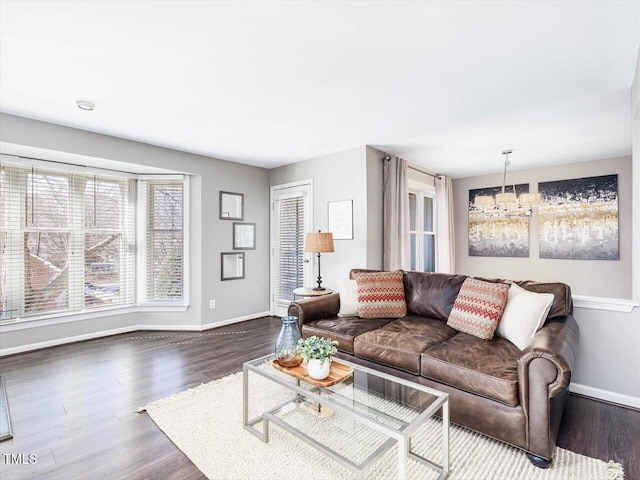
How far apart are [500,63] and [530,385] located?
203cm

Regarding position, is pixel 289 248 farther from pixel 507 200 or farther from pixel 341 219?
pixel 507 200

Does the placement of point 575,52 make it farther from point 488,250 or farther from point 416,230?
point 488,250

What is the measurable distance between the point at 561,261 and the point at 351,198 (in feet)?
11.7

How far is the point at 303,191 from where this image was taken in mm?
4844

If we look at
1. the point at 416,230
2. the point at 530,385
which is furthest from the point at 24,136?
the point at 416,230

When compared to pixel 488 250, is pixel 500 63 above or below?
above

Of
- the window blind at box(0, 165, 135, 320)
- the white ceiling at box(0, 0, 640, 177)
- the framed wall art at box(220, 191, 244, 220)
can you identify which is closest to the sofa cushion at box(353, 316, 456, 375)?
the white ceiling at box(0, 0, 640, 177)

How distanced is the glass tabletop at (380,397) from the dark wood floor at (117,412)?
79cm

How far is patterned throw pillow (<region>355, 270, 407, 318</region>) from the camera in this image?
3.05 m

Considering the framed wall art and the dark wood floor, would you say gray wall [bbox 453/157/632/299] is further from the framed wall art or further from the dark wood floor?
the framed wall art

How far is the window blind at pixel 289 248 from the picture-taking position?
195 inches

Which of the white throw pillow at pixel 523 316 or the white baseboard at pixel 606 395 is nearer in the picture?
the white throw pillow at pixel 523 316

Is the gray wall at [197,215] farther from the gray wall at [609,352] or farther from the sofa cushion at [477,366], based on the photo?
the gray wall at [609,352]

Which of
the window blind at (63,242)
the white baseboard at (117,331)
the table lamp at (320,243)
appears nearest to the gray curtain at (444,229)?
the table lamp at (320,243)
